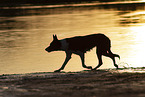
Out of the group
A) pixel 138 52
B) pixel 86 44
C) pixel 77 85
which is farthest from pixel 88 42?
pixel 138 52

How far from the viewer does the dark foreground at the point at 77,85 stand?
705 centimetres

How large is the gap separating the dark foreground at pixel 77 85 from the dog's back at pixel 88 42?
1.50 metres

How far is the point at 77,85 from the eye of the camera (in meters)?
8.02

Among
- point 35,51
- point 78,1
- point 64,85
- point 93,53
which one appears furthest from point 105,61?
point 78,1

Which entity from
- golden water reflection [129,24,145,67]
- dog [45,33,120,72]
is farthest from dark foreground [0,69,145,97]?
golden water reflection [129,24,145,67]

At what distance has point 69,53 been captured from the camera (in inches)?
445

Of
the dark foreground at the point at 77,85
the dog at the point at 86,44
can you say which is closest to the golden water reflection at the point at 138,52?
the dog at the point at 86,44

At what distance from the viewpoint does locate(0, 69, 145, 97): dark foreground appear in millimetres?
7047

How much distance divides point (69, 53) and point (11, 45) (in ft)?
27.6

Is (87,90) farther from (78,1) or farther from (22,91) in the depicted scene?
(78,1)

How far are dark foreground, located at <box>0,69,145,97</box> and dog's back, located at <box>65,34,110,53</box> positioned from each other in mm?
1501

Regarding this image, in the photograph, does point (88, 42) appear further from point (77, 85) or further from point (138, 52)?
point (138, 52)

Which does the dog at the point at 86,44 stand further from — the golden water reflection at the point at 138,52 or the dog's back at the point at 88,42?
the golden water reflection at the point at 138,52

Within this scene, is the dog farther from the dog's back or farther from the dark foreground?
the dark foreground
